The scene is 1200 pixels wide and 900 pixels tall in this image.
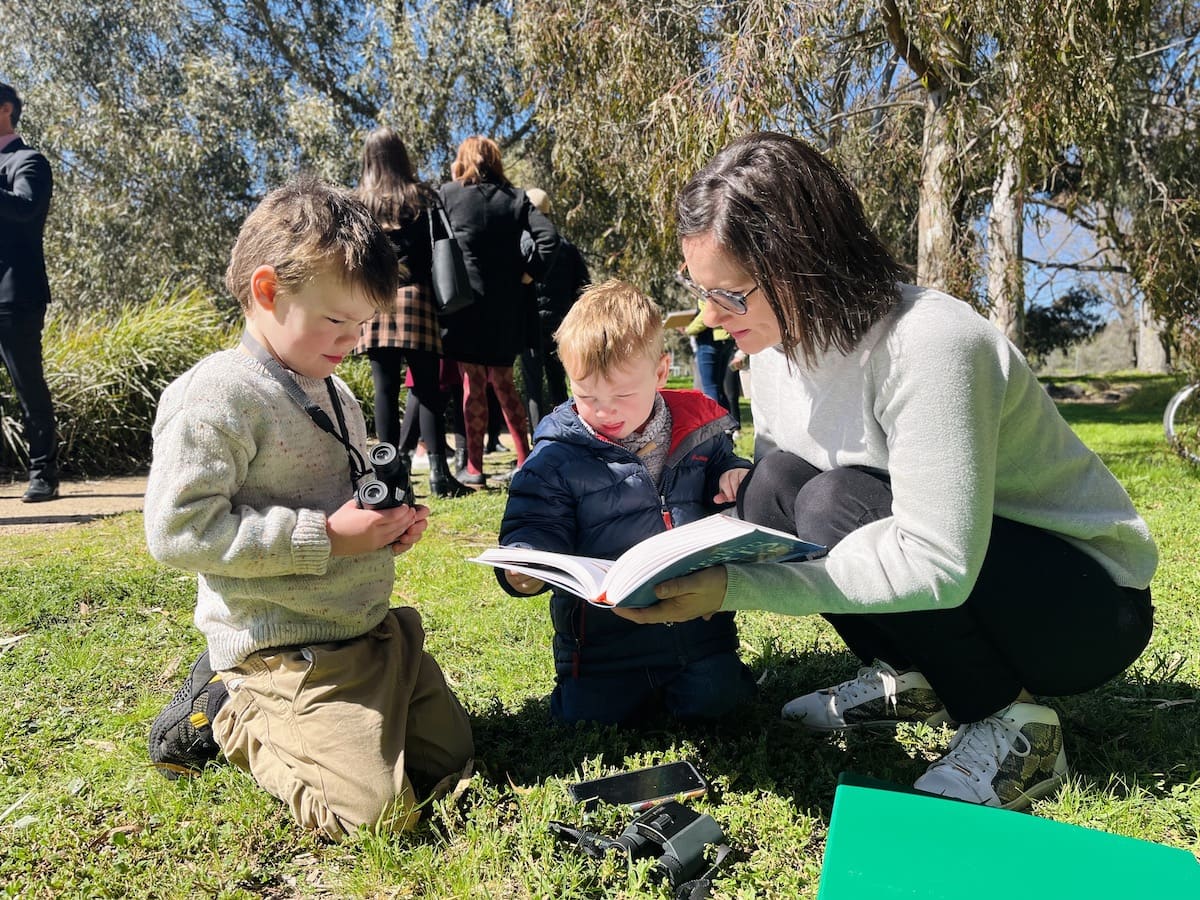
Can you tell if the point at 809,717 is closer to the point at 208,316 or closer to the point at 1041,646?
the point at 1041,646

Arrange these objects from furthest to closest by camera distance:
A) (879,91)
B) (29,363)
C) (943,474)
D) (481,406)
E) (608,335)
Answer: (879,91) < (481,406) < (29,363) < (608,335) < (943,474)

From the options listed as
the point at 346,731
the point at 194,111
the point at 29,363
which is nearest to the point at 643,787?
the point at 346,731

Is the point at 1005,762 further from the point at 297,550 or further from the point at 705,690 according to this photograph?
the point at 297,550

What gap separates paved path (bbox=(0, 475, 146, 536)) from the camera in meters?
4.45

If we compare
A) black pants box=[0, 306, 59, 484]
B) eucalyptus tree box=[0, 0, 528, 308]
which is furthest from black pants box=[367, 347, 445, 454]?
eucalyptus tree box=[0, 0, 528, 308]

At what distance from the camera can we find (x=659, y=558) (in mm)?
1480

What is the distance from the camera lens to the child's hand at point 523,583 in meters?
1.90

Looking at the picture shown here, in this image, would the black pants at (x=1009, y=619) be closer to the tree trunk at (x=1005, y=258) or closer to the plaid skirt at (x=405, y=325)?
the plaid skirt at (x=405, y=325)

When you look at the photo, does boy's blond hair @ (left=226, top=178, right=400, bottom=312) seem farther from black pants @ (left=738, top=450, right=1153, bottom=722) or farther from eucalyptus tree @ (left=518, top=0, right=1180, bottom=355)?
eucalyptus tree @ (left=518, top=0, right=1180, bottom=355)

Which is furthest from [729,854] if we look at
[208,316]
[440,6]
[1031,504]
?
[440,6]

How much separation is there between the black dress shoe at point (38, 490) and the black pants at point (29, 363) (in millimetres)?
209

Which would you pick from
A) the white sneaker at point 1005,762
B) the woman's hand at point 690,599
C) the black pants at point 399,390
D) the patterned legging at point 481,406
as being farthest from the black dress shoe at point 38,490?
the white sneaker at point 1005,762

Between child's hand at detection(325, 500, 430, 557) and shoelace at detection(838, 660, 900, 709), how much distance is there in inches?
41.4

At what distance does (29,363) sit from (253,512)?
3463mm
